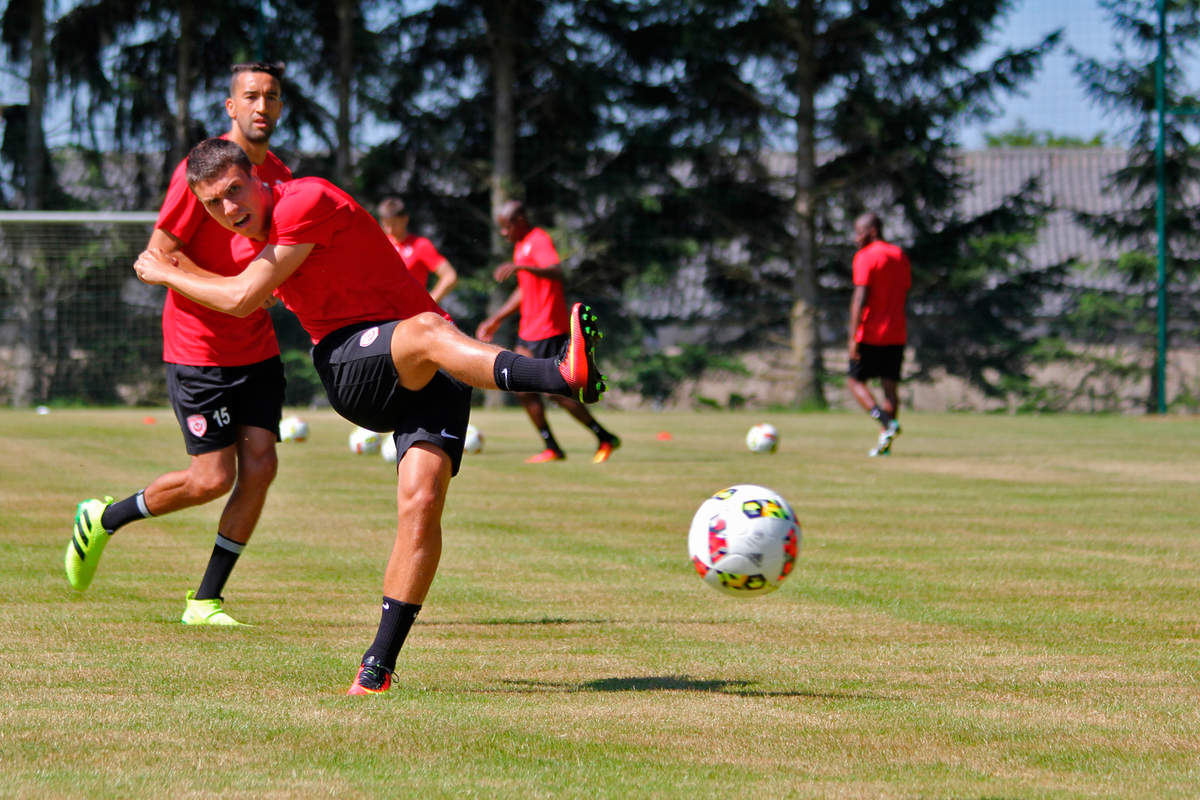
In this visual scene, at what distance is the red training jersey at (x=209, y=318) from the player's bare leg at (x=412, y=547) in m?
1.69

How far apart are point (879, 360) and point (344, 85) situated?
17381 mm

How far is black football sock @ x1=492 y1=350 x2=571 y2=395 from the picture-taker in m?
4.65

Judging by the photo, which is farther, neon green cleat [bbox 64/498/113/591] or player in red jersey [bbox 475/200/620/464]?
player in red jersey [bbox 475/200/620/464]

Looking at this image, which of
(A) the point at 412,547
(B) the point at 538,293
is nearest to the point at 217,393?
(A) the point at 412,547

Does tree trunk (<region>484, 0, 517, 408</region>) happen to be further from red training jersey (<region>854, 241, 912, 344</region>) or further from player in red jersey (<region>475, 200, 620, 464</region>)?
player in red jersey (<region>475, 200, 620, 464</region>)

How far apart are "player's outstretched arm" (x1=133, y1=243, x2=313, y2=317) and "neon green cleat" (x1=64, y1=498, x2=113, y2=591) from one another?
1520 mm

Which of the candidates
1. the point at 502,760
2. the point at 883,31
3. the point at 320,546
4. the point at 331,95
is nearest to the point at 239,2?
the point at 331,95

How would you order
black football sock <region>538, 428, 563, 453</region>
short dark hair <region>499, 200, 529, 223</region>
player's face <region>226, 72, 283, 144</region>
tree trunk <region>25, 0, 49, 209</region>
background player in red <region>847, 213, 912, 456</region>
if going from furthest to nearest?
1. tree trunk <region>25, 0, 49, 209</region>
2. background player in red <region>847, 213, 912, 456</region>
3. black football sock <region>538, 428, 563, 453</region>
4. short dark hair <region>499, 200, 529, 223</region>
5. player's face <region>226, 72, 283, 144</region>

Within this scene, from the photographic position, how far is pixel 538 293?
45.6ft

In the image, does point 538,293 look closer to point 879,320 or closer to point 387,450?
point 387,450

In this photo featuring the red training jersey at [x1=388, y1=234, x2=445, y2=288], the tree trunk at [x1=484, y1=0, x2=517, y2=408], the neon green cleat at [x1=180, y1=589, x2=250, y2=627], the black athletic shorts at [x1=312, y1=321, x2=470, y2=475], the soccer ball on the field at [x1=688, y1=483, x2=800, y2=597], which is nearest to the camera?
the black athletic shorts at [x1=312, y1=321, x2=470, y2=475]

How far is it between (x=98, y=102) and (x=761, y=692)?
2819 cm

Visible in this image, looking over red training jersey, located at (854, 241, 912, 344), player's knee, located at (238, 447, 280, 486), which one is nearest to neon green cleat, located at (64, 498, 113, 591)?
player's knee, located at (238, 447, 280, 486)

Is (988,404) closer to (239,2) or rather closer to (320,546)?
(239,2)
